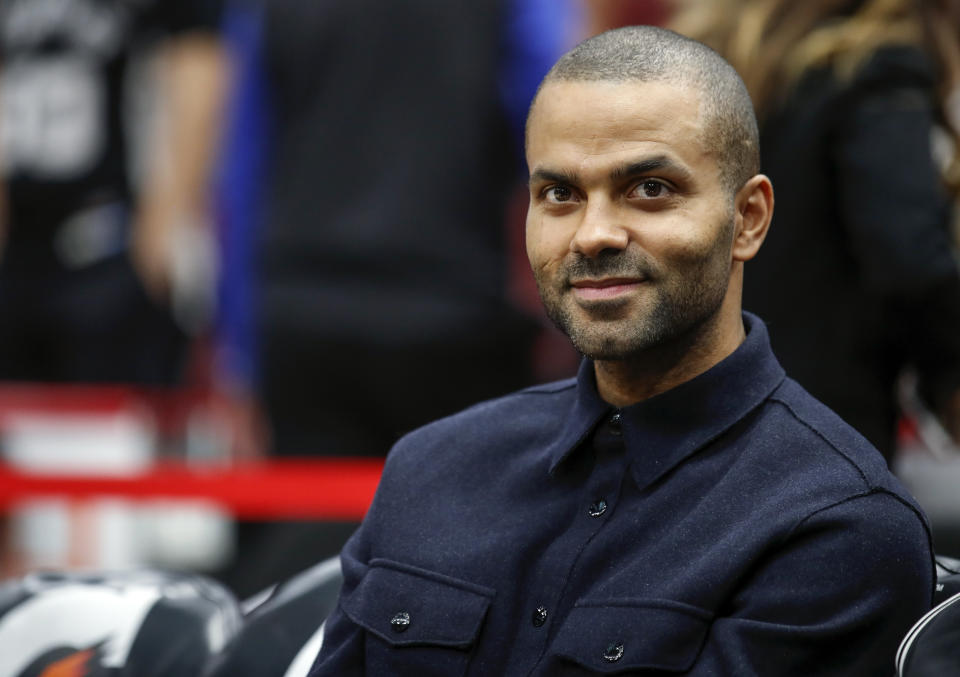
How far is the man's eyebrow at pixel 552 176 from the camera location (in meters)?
1.88

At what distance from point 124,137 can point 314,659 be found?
3.20 metres

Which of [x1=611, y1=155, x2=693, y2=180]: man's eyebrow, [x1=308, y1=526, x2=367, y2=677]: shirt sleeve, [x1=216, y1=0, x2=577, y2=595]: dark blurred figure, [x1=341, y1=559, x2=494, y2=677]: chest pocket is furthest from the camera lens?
[x1=216, y1=0, x2=577, y2=595]: dark blurred figure

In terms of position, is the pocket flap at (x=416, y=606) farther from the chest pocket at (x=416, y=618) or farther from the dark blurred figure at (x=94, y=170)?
the dark blurred figure at (x=94, y=170)

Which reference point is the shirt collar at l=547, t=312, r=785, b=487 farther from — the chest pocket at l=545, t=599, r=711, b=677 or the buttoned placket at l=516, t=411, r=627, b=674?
the chest pocket at l=545, t=599, r=711, b=677

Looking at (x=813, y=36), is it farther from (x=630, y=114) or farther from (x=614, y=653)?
(x=614, y=653)

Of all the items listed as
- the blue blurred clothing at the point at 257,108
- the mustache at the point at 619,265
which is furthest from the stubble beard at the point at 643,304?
the blue blurred clothing at the point at 257,108

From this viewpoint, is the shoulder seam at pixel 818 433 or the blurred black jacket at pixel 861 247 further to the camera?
the blurred black jacket at pixel 861 247

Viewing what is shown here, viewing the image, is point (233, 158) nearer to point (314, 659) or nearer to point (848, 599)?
point (314, 659)

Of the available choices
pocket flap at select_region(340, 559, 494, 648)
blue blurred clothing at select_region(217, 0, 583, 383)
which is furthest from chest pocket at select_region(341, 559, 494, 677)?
blue blurred clothing at select_region(217, 0, 583, 383)

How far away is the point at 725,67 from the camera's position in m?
1.92

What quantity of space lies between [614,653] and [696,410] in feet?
1.05

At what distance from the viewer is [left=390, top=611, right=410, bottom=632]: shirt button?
1977 millimetres

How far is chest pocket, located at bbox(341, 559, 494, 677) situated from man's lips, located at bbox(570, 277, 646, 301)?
0.38 metres

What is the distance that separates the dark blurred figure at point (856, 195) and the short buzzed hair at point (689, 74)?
961 millimetres
